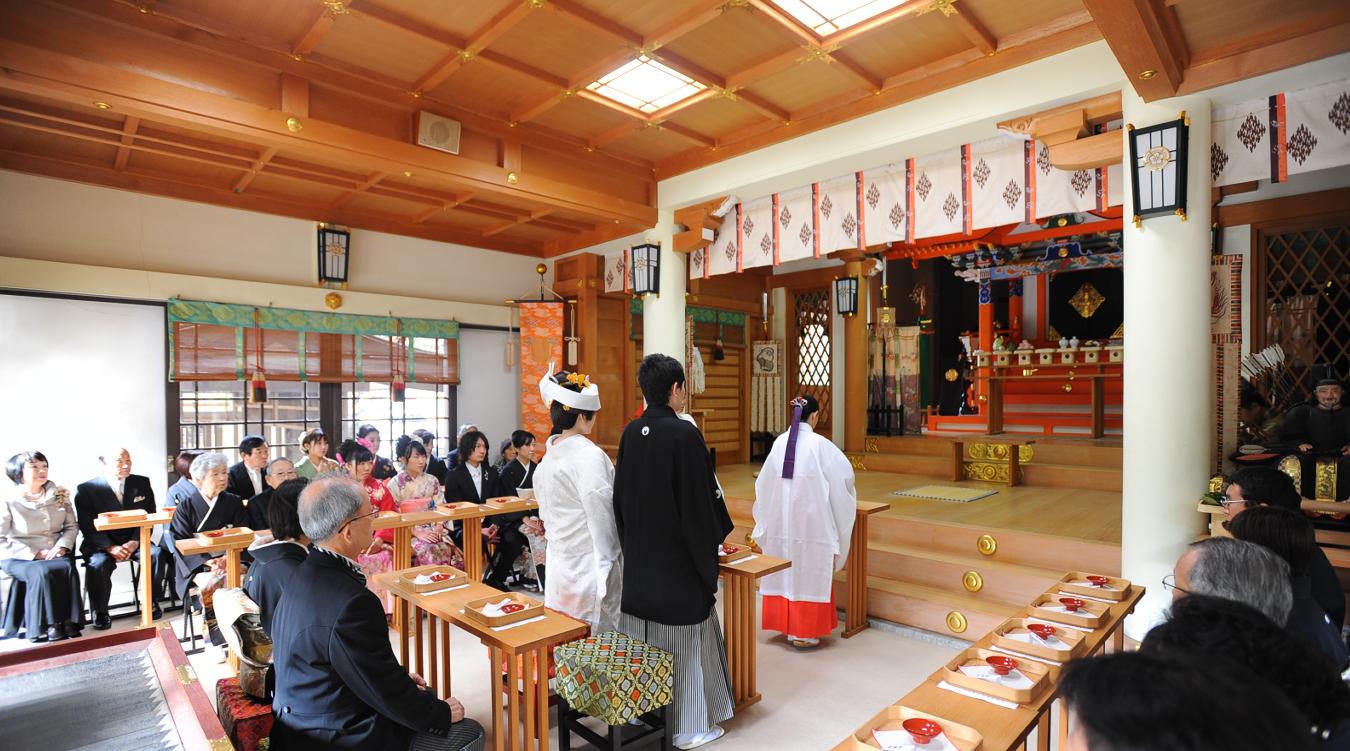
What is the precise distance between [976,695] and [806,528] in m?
2.38

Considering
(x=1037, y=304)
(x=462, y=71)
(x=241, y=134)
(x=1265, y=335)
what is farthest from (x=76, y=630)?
(x=1037, y=304)

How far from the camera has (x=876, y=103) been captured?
15.3 feet

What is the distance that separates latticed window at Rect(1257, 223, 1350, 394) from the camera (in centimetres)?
520

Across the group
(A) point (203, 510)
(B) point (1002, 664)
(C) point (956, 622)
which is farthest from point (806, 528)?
(A) point (203, 510)

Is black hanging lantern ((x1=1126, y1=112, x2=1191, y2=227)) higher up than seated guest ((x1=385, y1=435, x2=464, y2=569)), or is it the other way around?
black hanging lantern ((x1=1126, y1=112, x2=1191, y2=227))

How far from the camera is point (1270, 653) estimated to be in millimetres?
1029

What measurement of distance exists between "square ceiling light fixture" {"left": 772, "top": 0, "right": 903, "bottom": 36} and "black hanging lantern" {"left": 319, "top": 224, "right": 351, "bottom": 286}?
507cm

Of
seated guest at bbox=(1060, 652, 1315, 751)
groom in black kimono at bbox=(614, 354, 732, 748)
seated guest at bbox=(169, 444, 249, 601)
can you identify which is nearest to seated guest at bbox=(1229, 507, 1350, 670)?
seated guest at bbox=(1060, 652, 1315, 751)

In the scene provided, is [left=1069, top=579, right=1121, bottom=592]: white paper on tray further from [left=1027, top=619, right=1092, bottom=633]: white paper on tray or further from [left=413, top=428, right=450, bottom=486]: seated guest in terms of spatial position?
[left=413, top=428, right=450, bottom=486]: seated guest

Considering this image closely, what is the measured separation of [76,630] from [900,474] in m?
7.75

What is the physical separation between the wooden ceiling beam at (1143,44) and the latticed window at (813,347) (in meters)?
6.07

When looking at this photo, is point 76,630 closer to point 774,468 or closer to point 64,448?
point 64,448

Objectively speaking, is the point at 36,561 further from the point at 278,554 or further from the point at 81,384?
the point at 278,554

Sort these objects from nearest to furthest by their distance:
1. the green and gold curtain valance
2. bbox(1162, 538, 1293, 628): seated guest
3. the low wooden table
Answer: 1. bbox(1162, 538, 1293, 628): seated guest
2. the low wooden table
3. the green and gold curtain valance
